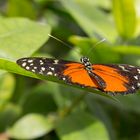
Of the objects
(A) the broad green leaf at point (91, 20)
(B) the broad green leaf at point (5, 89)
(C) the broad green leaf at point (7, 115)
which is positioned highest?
(A) the broad green leaf at point (91, 20)

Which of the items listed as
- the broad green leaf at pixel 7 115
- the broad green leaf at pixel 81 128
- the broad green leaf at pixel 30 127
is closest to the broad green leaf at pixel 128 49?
the broad green leaf at pixel 81 128

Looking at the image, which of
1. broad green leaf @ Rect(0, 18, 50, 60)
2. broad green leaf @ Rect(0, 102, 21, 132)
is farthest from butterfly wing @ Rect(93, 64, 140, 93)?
broad green leaf @ Rect(0, 102, 21, 132)

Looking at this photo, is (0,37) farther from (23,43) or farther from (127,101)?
(127,101)

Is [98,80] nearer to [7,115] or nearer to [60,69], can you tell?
[60,69]

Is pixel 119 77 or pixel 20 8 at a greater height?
pixel 119 77

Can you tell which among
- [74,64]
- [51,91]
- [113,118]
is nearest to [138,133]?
[113,118]

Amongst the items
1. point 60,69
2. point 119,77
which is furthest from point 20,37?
point 119,77

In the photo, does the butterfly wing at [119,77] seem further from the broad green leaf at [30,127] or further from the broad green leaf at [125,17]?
the broad green leaf at [30,127]
